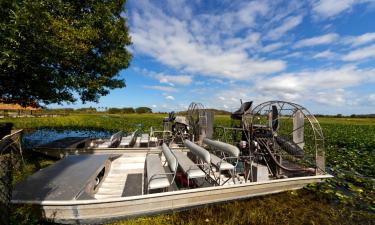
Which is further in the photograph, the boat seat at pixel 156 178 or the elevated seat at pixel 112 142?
the elevated seat at pixel 112 142

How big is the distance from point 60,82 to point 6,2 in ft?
12.4

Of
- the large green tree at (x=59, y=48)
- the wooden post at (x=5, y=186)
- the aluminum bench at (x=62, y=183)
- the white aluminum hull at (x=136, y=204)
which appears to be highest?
the large green tree at (x=59, y=48)

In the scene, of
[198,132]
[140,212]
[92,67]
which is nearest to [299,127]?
[198,132]

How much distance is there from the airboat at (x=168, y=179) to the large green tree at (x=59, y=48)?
14.6 feet

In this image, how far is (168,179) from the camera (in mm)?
7836

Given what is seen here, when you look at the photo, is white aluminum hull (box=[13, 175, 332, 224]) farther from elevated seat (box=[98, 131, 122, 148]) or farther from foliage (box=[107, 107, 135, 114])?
foliage (box=[107, 107, 135, 114])

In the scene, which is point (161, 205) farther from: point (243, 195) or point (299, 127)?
point (299, 127)

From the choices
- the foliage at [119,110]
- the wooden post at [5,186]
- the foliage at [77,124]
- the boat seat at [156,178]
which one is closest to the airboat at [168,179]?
the boat seat at [156,178]

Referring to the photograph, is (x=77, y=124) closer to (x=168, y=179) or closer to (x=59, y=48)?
(x=59, y=48)

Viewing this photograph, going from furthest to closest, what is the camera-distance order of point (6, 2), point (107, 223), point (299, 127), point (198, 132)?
point (198, 132), point (299, 127), point (6, 2), point (107, 223)

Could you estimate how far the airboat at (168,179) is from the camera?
534 centimetres

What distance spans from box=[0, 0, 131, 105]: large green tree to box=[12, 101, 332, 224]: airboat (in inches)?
175

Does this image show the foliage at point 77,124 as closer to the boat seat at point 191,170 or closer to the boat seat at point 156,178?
the boat seat at point 191,170

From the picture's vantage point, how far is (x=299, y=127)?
9031 mm
